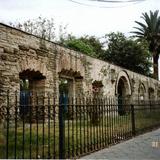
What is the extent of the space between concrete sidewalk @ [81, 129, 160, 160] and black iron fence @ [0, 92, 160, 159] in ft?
0.88

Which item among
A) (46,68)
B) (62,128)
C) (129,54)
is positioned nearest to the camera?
(62,128)

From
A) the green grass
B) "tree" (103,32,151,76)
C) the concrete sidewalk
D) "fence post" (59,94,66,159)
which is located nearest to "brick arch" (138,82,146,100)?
"tree" (103,32,151,76)

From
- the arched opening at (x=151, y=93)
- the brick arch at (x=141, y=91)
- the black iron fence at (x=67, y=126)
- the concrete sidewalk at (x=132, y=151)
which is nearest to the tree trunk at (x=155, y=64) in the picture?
the arched opening at (x=151, y=93)

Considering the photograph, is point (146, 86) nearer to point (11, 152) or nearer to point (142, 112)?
point (142, 112)

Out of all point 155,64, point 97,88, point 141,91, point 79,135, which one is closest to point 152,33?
point 155,64

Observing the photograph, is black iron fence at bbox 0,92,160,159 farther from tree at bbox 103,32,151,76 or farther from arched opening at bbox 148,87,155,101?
tree at bbox 103,32,151,76

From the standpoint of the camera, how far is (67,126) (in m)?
9.22

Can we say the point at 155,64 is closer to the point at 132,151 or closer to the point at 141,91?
the point at 141,91

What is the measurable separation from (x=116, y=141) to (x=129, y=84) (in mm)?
13432

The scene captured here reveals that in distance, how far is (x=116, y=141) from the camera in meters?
8.92

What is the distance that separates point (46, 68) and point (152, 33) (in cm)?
2406

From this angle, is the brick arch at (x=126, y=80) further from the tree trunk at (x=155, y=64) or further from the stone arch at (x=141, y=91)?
the tree trunk at (x=155, y=64)

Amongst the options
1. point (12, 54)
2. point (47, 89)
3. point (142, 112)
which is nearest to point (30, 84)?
point (47, 89)

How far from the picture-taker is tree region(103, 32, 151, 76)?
30.9 metres
